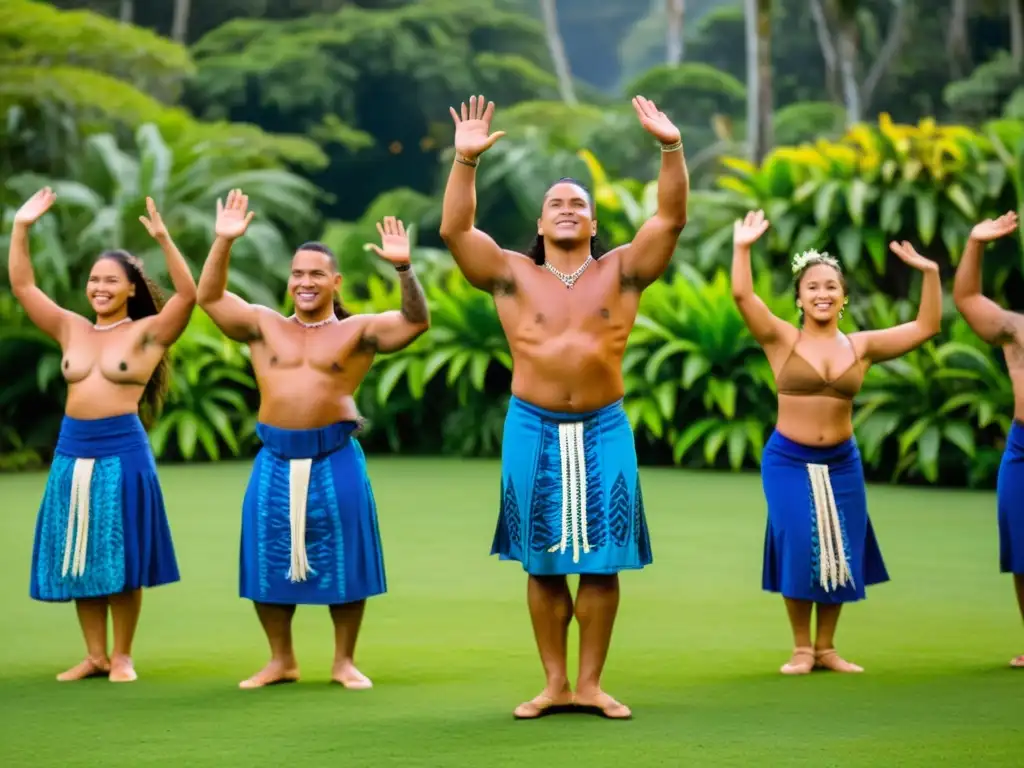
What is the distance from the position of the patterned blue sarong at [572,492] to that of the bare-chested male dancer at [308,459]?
21.2 inches

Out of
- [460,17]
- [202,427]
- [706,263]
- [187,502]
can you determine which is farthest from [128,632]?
[460,17]

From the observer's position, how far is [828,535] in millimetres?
4914

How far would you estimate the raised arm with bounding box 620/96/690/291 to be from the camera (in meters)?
4.24

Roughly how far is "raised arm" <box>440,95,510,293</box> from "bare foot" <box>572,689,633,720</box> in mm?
1110

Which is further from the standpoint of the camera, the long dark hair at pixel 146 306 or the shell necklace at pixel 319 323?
the long dark hair at pixel 146 306

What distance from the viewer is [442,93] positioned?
23000 millimetres

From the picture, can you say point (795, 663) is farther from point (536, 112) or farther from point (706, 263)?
point (536, 112)

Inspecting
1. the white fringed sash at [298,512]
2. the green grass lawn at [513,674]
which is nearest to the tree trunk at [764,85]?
the green grass lawn at [513,674]

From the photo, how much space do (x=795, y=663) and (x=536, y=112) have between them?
17.4 meters

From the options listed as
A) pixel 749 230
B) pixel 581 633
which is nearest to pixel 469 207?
pixel 749 230

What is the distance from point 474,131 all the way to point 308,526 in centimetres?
122

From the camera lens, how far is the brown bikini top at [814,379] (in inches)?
194

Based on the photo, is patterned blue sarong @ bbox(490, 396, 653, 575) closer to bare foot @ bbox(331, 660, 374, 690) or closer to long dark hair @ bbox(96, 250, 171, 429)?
bare foot @ bbox(331, 660, 374, 690)

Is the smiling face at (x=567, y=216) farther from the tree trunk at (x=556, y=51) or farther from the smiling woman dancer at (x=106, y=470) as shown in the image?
the tree trunk at (x=556, y=51)
